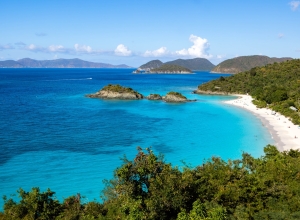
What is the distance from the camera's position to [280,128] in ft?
144

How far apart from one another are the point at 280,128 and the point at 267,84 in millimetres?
50802

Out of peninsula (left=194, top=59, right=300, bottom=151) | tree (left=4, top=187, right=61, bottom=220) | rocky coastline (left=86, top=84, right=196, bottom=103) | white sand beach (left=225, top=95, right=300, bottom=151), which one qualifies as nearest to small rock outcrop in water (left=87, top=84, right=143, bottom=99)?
rocky coastline (left=86, top=84, right=196, bottom=103)

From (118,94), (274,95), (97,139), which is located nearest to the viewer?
(97,139)

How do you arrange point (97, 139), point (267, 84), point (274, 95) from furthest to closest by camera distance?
point (267, 84) → point (274, 95) → point (97, 139)

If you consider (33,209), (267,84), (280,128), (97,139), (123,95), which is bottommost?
(97,139)

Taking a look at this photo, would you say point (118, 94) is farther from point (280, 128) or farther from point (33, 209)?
point (33, 209)

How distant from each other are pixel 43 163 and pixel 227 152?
70.6ft

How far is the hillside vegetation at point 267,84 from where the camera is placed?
66188 millimetres

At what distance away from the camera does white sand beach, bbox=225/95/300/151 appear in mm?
35025

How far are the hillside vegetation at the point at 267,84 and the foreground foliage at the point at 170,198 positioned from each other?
51688mm

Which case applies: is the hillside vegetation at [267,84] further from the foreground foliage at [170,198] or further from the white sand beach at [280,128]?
the foreground foliage at [170,198]

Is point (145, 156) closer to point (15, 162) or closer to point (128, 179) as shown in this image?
point (128, 179)

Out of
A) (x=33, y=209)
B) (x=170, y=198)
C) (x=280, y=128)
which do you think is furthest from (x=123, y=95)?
(x=170, y=198)

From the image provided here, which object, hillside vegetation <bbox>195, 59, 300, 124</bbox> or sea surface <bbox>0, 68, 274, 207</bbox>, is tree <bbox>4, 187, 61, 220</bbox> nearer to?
sea surface <bbox>0, 68, 274, 207</bbox>
